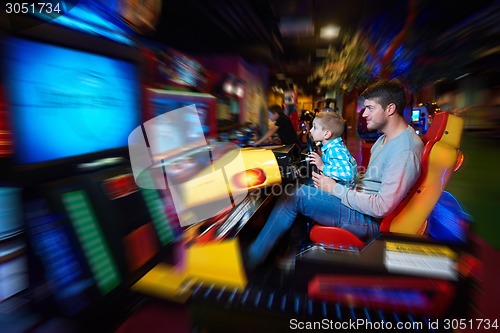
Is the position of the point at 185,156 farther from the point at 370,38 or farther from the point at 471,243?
the point at 370,38

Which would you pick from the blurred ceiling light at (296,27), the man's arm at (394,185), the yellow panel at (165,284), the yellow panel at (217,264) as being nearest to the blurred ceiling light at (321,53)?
the blurred ceiling light at (296,27)

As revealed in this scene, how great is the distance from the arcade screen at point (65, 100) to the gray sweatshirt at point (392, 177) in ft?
3.75

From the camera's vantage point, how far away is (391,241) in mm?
928

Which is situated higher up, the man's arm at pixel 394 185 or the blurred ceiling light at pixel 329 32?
the blurred ceiling light at pixel 329 32

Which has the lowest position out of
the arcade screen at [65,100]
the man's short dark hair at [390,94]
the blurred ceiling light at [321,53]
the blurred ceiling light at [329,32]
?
the man's short dark hair at [390,94]

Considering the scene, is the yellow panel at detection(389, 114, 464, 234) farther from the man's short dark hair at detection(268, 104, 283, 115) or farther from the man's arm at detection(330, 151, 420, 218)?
the man's short dark hair at detection(268, 104, 283, 115)

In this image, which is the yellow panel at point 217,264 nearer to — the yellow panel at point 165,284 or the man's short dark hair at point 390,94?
the yellow panel at point 165,284

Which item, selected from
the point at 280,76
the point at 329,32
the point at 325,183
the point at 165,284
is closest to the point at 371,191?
the point at 325,183

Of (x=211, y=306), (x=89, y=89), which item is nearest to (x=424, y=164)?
(x=211, y=306)

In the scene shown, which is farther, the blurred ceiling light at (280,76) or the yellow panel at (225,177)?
the blurred ceiling light at (280,76)

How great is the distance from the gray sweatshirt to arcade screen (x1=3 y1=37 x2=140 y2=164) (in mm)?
1144

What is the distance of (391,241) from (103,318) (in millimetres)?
936

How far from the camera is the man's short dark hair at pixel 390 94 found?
1.14 metres

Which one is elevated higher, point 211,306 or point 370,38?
point 370,38
